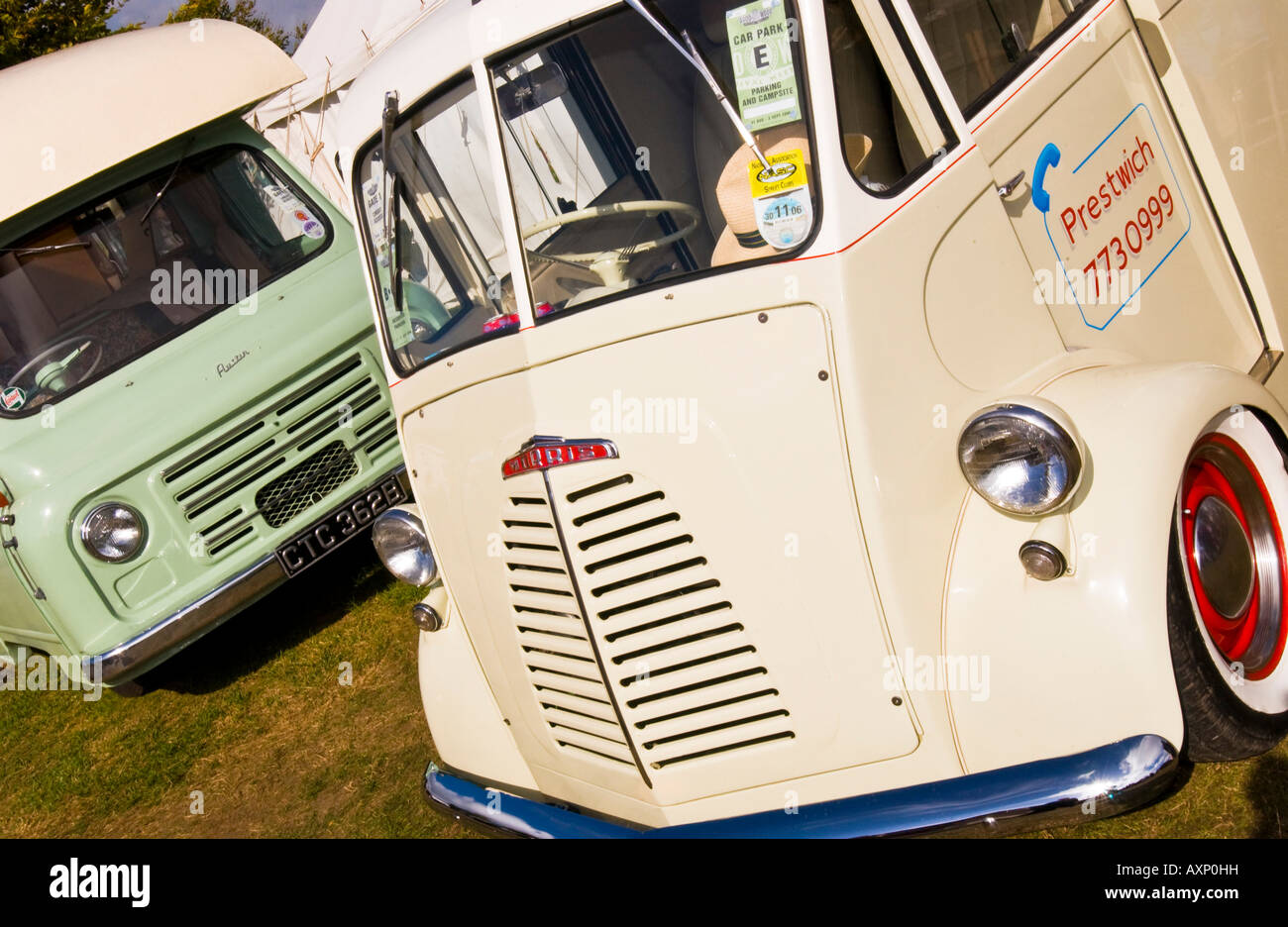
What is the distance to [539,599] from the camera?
3092 millimetres

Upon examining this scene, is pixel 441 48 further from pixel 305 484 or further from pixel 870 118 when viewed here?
pixel 305 484

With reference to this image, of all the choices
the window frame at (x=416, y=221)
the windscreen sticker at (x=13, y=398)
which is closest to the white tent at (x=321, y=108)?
the windscreen sticker at (x=13, y=398)

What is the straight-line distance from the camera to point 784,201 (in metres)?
2.86

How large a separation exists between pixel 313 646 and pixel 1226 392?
14.2ft

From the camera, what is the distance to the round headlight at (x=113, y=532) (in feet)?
16.4

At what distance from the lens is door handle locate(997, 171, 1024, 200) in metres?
3.12

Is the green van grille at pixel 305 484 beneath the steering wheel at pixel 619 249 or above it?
beneath

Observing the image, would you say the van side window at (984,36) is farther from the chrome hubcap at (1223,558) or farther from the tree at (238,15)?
the tree at (238,15)

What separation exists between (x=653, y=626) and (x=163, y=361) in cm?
348

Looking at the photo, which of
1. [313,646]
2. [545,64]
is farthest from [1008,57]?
[313,646]

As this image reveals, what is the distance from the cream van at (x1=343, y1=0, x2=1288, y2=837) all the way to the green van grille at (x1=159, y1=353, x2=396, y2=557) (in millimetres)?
2074

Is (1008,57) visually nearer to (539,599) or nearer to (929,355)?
(929,355)

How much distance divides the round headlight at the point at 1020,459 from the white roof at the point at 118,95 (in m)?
4.32

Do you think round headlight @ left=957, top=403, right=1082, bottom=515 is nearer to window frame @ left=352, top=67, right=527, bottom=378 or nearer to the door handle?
the door handle
